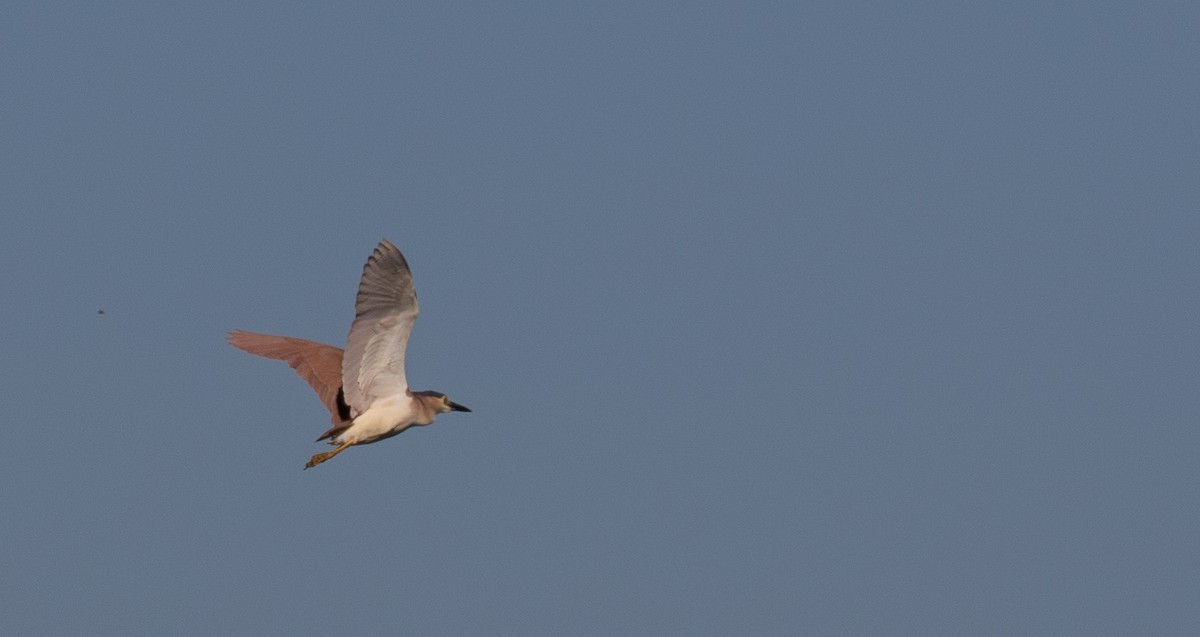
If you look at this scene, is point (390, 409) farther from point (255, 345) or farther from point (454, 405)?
point (255, 345)

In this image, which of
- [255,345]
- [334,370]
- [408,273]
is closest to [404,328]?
[408,273]

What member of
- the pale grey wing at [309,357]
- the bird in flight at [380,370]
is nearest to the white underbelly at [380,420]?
the bird in flight at [380,370]

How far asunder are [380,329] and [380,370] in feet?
2.97

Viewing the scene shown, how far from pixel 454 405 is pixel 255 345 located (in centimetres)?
607

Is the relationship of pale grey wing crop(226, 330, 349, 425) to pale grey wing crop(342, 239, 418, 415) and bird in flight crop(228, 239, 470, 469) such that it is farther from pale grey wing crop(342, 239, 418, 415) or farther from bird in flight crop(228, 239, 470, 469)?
pale grey wing crop(342, 239, 418, 415)

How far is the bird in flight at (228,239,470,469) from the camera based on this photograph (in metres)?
26.4

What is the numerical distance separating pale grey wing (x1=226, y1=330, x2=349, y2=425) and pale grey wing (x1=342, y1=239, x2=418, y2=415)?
1905 mm

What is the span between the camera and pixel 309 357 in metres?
32.5

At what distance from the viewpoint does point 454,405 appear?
2916cm

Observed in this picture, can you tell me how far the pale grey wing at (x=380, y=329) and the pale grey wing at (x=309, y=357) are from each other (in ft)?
6.25

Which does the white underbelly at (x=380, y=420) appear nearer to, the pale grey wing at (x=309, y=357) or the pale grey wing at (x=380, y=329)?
the pale grey wing at (x=380, y=329)

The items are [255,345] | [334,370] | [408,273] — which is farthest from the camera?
[255,345]

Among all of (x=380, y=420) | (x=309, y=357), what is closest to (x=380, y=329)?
(x=380, y=420)

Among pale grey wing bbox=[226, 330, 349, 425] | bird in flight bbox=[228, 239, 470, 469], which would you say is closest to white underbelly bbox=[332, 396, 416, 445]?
bird in flight bbox=[228, 239, 470, 469]
